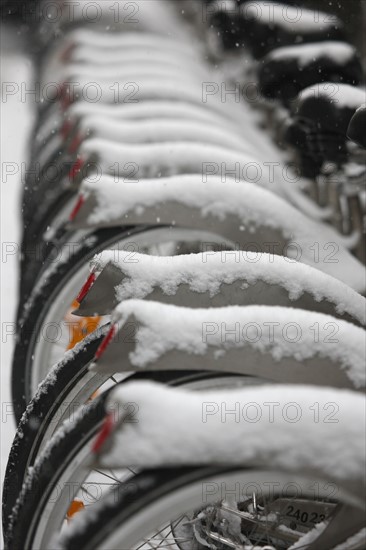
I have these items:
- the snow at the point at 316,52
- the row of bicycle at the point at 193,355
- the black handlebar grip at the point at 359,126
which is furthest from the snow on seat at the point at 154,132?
the black handlebar grip at the point at 359,126

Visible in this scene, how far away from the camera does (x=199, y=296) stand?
1.72 metres

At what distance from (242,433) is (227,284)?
506 mm

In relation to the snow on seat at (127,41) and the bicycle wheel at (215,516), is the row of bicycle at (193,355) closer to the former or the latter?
the bicycle wheel at (215,516)

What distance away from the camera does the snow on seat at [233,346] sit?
1.46 metres

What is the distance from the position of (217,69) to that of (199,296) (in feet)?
12.8

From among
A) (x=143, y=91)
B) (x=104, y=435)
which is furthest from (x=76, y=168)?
(x=143, y=91)

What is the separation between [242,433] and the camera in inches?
49.7


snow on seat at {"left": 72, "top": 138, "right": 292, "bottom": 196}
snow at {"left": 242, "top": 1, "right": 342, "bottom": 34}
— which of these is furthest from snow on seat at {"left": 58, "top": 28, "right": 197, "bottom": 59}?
snow on seat at {"left": 72, "top": 138, "right": 292, "bottom": 196}

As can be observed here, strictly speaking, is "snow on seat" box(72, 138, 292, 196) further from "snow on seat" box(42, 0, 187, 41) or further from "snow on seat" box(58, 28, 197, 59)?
"snow on seat" box(42, 0, 187, 41)

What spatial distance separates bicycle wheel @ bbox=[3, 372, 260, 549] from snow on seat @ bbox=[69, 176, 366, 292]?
2.54ft

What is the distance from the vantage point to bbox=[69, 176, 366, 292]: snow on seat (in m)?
2.24

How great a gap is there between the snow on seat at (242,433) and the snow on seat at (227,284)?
0.43 m

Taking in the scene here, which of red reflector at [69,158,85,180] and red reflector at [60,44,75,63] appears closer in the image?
red reflector at [69,158,85,180]

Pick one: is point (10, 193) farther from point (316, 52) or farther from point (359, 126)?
point (359, 126)
